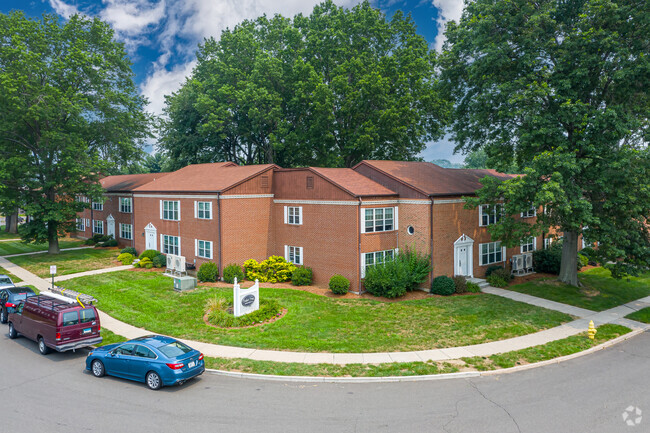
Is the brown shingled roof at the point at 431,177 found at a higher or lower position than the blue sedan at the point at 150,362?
higher

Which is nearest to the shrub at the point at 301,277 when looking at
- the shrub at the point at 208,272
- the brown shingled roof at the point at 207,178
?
the shrub at the point at 208,272

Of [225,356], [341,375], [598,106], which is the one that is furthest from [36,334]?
[598,106]

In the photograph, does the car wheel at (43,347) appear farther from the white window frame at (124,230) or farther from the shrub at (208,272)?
the white window frame at (124,230)

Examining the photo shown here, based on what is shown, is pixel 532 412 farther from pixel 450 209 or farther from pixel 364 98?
pixel 364 98

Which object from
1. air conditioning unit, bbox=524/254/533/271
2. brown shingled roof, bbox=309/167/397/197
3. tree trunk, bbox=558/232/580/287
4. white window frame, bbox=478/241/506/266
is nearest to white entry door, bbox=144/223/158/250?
brown shingled roof, bbox=309/167/397/197

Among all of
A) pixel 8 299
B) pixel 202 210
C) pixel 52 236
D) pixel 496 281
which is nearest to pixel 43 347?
pixel 8 299

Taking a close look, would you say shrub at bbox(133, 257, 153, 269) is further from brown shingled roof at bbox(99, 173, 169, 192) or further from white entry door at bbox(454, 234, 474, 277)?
white entry door at bbox(454, 234, 474, 277)

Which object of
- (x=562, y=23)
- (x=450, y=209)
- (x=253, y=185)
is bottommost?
(x=450, y=209)
